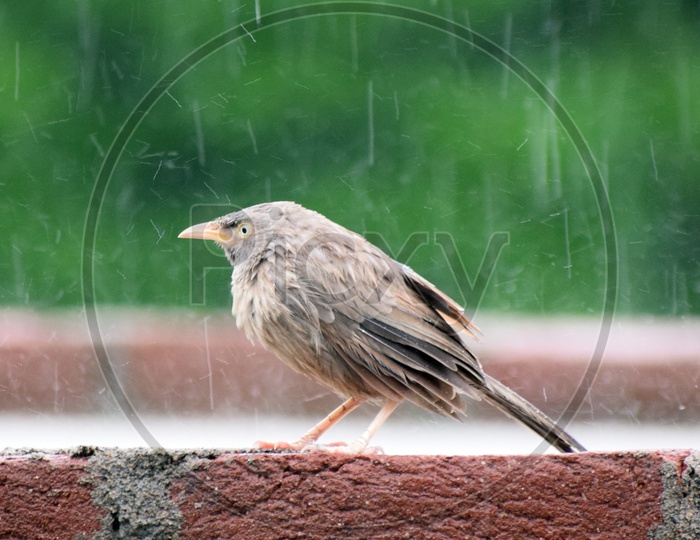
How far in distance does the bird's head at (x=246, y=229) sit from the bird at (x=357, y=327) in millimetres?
11

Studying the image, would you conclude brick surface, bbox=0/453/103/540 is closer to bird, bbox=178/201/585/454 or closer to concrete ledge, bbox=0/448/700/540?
concrete ledge, bbox=0/448/700/540

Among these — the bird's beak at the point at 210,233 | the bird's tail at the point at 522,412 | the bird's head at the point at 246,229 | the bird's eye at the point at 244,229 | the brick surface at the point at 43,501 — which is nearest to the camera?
the brick surface at the point at 43,501

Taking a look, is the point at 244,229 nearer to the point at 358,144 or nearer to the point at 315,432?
the point at 315,432

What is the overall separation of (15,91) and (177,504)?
26.8 feet

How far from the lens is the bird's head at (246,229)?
365 centimetres

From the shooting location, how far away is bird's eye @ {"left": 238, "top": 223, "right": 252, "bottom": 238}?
3.79 m

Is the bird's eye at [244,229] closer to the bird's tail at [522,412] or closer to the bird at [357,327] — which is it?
the bird at [357,327]

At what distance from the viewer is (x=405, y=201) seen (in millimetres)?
9086

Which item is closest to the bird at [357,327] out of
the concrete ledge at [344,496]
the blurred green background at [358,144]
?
the concrete ledge at [344,496]

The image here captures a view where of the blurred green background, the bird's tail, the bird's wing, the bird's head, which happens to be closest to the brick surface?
the bird's wing

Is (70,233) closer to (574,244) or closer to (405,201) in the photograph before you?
(405,201)

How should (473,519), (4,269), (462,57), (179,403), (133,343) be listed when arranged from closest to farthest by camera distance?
(473,519), (179,403), (133,343), (4,269), (462,57)

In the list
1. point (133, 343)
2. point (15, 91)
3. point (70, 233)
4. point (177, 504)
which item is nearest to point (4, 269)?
point (70, 233)

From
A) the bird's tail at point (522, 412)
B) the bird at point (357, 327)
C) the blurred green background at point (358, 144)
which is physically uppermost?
the blurred green background at point (358, 144)
